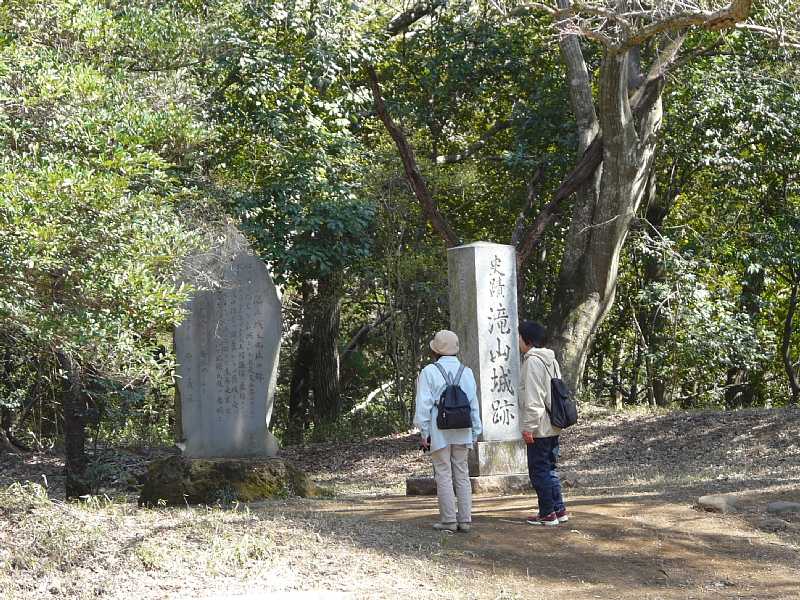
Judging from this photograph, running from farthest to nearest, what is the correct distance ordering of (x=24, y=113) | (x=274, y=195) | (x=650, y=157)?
(x=650, y=157) < (x=274, y=195) < (x=24, y=113)

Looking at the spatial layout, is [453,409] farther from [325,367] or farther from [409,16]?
[409,16]

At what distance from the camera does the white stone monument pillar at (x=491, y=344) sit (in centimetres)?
940

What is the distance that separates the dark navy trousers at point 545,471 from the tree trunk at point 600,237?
6467 millimetres

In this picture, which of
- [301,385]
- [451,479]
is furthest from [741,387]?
[451,479]

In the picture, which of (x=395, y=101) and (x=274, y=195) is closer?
(x=274, y=195)

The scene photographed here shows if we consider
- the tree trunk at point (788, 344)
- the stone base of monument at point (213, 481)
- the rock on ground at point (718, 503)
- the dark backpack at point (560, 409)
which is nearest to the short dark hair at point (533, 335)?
the dark backpack at point (560, 409)

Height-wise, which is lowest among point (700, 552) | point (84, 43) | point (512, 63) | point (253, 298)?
point (700, 552)

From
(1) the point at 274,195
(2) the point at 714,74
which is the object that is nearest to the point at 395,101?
(1) the point at 274,195

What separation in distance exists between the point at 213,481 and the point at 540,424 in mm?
3412

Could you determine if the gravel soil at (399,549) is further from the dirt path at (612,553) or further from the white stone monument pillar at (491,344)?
the white stone monument pillar at (491,344)

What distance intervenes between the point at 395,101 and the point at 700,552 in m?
10.2

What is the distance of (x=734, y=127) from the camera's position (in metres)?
14.3

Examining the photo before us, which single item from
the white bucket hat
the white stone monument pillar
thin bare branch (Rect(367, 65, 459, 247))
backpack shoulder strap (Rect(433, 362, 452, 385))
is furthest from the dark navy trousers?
thin bare branch (Rect(367, 65, 459, 247))

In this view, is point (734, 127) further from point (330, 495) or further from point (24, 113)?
point (24, 113)
